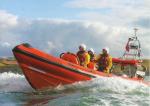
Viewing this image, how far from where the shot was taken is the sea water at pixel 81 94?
12.3 meters

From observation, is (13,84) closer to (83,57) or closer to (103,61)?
(83,57)

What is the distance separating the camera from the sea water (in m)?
12.3

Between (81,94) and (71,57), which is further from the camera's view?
(71,57)

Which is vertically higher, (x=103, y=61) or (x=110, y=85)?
(x=103, y=61)

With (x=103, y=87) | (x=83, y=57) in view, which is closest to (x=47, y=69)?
(x=83, y=57)

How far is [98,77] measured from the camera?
1609 cm

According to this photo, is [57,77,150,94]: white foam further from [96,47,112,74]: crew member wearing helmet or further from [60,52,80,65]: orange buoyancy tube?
[96,47,112,74]: crew member wearing helmet

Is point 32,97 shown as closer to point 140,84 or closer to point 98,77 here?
point 98,77

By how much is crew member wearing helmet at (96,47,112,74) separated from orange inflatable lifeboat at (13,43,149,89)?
103cm

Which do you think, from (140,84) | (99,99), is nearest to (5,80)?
(140,84)

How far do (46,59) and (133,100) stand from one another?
4.00 metres

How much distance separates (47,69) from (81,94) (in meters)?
2.23

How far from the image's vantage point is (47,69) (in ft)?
51.5

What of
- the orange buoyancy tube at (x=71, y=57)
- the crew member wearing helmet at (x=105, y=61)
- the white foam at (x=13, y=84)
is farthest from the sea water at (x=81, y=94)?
the crew member wearing helmet at (x=105, y=61)
